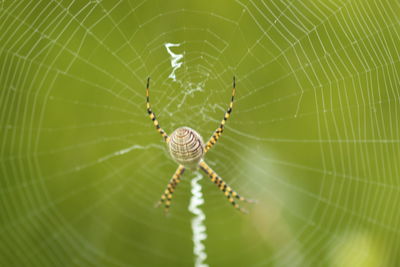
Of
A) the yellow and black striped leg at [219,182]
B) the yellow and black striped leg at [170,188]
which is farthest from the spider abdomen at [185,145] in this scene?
the yellow and black striped leg at [219,182]

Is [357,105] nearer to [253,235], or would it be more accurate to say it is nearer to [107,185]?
[253,235]

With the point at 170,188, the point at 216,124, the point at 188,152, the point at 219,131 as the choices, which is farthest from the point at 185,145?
the point at 170,188

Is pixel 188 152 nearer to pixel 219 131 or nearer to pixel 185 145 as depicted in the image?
pixel 185 145

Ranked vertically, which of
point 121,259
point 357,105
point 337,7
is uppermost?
point 337,7

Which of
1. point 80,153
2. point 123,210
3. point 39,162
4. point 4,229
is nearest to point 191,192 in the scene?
point 123,210

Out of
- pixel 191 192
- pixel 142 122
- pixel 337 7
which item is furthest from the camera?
pixel 191 192

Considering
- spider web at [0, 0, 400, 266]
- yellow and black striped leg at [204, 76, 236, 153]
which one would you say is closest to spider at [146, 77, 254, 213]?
yellow and black striped leg at [204, 76, 236, 153]

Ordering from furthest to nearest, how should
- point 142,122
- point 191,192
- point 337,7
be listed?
point 191,192 → point 142,122 → point 337,7
